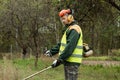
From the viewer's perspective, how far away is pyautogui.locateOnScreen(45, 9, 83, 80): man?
21.8 ft

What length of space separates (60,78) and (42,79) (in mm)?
899

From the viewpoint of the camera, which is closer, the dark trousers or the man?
the man

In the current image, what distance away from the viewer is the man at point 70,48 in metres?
6.65

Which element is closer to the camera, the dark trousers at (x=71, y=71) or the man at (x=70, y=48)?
the man at (x=70, y=48)

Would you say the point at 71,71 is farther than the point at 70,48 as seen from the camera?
Yes

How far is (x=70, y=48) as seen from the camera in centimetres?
664

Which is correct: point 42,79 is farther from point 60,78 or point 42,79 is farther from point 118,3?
point 118,3

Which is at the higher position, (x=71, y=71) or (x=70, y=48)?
(x=70, y=48)

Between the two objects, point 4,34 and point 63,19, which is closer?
point 63,19

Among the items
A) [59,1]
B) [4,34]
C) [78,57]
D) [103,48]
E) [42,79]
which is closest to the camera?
[78,57]

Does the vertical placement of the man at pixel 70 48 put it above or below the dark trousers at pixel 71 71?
above

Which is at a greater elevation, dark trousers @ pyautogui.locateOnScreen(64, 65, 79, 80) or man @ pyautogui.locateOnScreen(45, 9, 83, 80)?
man @ pyautogui.locateOnScreen(45, 9, 83, 80)

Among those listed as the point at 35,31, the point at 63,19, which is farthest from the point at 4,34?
the point at 63,19

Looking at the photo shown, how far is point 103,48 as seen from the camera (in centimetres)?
4625
